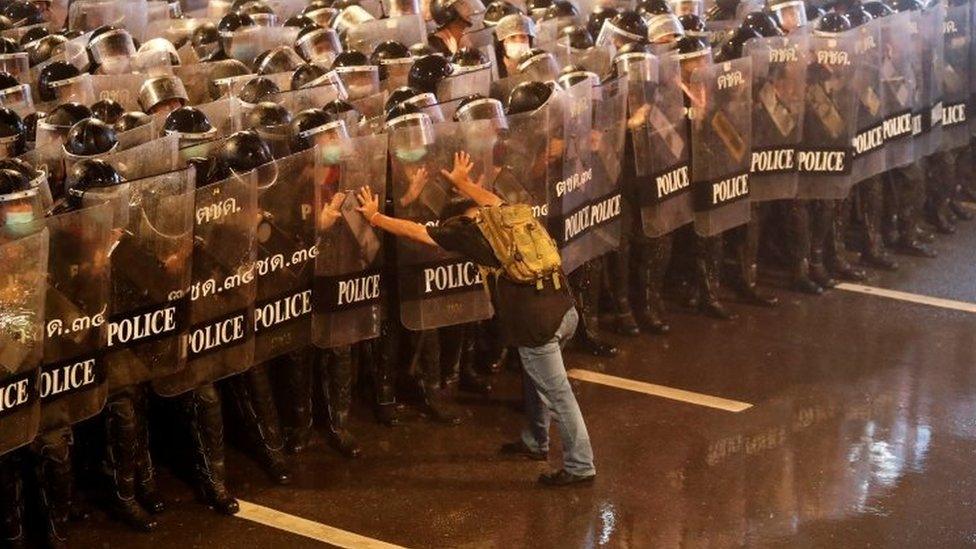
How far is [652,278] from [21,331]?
588 cm

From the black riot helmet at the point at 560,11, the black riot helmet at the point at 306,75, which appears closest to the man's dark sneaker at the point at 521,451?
the black riot helmet at the point at 306,75

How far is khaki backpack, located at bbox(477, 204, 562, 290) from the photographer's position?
33.1 ft

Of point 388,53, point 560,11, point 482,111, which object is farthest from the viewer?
point 560,11

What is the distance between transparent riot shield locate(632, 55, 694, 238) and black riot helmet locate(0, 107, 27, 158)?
14.1 ft

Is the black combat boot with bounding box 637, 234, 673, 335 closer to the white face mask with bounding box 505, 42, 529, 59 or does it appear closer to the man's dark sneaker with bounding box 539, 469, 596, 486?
the white face mask with bounding box 505, 42, 529, 59

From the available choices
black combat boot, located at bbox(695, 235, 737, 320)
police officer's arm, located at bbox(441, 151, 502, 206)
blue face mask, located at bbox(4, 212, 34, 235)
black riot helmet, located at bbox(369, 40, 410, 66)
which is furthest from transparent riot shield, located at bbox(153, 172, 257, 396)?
black combat boot, located at bbox(695, 235, 737, 320)

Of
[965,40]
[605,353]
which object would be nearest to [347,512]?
[605,353]

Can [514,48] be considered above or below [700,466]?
above

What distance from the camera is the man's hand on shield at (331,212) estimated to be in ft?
34.8

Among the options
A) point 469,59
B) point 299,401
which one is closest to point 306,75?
point 469,59

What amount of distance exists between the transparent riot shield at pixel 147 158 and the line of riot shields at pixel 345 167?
0.02 m

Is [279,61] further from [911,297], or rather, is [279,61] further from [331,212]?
[911,297]

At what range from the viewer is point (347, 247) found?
10812 millimetres

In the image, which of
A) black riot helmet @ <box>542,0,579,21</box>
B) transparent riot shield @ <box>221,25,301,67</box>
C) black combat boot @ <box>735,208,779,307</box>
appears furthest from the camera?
black riot helmet @ <box>542,0,579,21</box>
